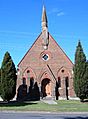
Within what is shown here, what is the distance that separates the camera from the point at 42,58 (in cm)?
4528

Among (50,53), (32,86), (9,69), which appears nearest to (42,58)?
(50,53)

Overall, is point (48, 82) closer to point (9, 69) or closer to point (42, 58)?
point (42, 58)

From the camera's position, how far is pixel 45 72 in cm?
4409

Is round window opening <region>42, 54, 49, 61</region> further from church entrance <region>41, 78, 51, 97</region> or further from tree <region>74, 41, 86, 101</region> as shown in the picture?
tree <region>74, 41, 86, 101</region>

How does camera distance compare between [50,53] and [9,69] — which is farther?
[50,53]

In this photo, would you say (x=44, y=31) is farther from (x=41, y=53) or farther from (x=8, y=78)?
(x=8, y=78)

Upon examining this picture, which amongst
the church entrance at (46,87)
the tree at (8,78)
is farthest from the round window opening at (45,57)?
the tree at (8,78)

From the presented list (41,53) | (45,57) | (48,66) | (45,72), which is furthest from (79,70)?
(41,53)

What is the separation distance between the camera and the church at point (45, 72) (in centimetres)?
4362

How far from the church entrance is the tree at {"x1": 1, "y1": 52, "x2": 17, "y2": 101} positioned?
6.84m

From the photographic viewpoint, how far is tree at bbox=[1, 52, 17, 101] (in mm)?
38250

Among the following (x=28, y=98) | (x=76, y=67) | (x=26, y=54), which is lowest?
(x=28, y=98)

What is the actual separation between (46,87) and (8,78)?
8.30m

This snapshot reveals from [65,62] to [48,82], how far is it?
4184 millimetres
